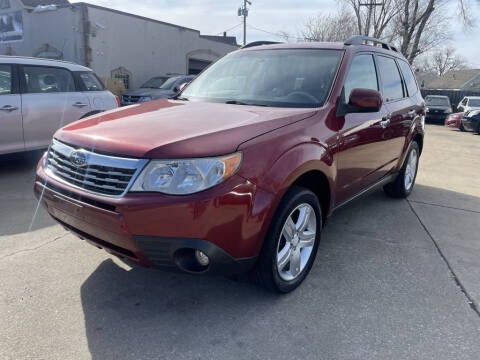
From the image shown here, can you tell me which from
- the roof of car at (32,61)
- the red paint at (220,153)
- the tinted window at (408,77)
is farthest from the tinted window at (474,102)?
the red paint at (220,153)

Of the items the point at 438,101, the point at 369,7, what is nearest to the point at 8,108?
the point at 438,101

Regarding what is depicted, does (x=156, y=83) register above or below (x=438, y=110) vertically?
above

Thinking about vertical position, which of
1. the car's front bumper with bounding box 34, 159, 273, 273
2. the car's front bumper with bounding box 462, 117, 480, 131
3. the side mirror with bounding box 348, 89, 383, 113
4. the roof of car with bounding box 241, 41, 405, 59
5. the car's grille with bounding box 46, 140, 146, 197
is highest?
the roof of car with bounding box 241, 41, 405, 59

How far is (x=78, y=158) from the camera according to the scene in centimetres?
237

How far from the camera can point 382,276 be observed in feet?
10.2

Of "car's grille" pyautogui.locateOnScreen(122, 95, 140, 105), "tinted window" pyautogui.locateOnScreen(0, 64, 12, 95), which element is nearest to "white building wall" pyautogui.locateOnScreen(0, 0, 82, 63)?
"car's grille" pyautogui.locateOnScreen(122, 95, 140, 105)

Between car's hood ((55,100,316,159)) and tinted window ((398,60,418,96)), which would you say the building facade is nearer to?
tinted window ((398,60,418,96))

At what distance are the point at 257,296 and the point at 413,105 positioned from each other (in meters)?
3.30

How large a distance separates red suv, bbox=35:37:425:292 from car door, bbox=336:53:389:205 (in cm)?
2

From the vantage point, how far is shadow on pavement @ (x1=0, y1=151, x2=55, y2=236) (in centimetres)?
387

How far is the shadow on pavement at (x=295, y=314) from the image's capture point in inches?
88.1

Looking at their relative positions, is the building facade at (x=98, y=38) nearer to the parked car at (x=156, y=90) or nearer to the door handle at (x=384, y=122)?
the parked car at (x=156, y=90)

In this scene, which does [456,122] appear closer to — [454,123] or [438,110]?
[454,123]

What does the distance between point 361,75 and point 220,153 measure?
6.62 ft
